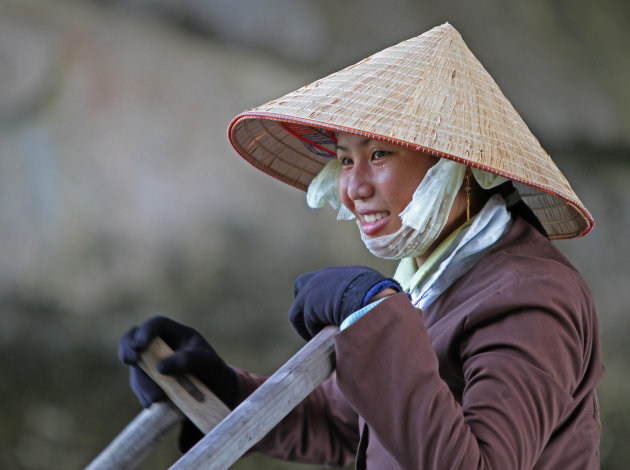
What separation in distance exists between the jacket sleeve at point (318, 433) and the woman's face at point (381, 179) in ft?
1.34

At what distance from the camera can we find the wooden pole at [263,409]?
0.83 m

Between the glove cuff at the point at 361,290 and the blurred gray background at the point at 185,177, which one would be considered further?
the blurred gray background at the point at 185,177

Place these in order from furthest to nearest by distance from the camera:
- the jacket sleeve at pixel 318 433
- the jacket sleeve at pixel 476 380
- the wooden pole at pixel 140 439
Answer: the jacket sleeve at pixel 318 433, the wooden pole at pixel 140 439, the jacket sleeve at pixel 476 380

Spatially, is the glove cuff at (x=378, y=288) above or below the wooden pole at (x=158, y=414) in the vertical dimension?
below

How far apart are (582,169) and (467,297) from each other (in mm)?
2115

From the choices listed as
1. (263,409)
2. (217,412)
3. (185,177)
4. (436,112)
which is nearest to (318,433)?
(217,412)

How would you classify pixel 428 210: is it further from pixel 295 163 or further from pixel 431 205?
pixel 295 163

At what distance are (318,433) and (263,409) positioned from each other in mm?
500

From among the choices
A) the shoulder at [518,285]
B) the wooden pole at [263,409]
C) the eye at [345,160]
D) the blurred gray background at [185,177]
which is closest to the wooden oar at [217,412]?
the wooden pole at [263,409]

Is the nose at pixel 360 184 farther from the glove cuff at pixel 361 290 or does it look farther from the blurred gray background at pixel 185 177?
the blurred gray background at pixel 185 177

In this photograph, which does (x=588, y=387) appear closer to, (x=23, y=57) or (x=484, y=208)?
(x=484, y=208)

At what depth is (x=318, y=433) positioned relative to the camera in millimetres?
1353

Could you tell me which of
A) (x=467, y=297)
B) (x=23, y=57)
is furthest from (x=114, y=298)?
(x=467, y=297)

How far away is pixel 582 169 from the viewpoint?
2.89 m
